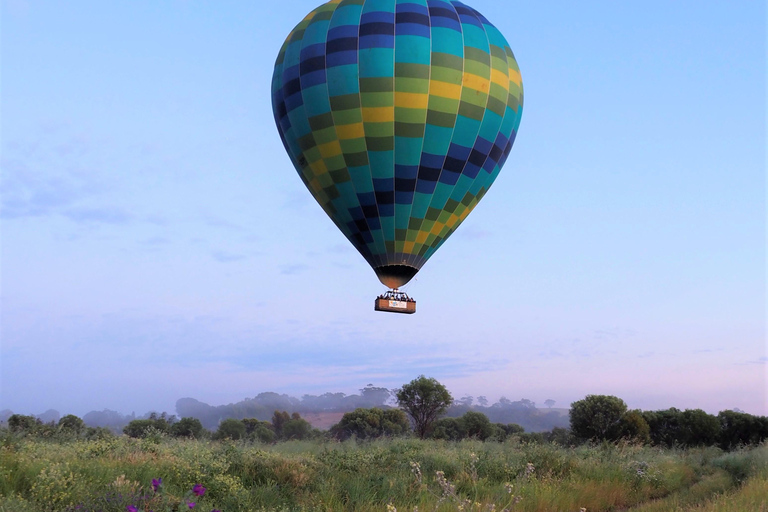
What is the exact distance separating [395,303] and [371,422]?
95.9 ft

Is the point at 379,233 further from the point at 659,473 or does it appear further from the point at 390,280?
the point at 659,473

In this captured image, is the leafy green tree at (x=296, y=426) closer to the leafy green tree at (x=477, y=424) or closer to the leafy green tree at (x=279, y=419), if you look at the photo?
the leafy green tree at (x=279, y=419)

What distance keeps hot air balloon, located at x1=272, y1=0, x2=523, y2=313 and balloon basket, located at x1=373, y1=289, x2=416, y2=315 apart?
0.12 ft

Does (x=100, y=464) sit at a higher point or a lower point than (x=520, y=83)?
lower

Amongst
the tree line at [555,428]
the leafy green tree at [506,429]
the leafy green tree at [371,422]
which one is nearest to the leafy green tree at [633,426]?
the tree line at [555,428]

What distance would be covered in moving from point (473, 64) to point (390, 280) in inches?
297

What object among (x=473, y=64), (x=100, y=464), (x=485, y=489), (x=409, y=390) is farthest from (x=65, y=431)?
(x=409, y=390)

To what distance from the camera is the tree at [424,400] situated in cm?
4375

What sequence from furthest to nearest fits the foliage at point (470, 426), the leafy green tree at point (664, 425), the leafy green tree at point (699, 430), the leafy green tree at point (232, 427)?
the foliage at point (470, 426) < the leafy green tree at point (232, 427) < the leafy green tree at point (664, 425) < the leafy green tree at point (699, 430)

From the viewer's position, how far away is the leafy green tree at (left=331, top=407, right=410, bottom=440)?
48062mm

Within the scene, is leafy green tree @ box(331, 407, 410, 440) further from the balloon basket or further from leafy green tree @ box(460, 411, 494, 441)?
the balloon basket

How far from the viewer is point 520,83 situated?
77.0 feet

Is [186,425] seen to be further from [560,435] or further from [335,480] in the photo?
[335,480]

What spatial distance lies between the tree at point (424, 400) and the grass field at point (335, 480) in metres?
21.8
